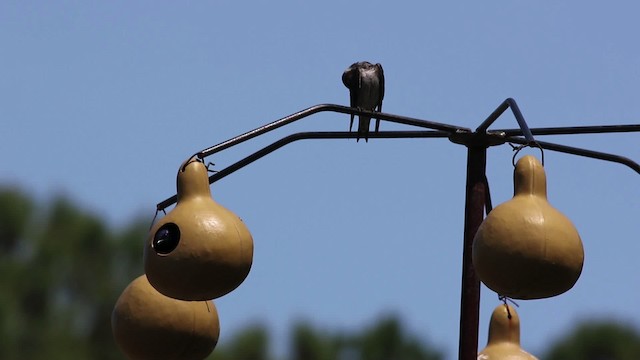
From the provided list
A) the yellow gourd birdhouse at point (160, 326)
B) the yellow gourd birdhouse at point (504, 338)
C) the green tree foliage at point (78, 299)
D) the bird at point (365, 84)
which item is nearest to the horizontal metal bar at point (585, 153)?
the yellow gourd birdhouse at point (504, 338)

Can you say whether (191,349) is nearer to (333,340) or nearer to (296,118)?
(296,118)

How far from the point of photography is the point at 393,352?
1656 centimetres

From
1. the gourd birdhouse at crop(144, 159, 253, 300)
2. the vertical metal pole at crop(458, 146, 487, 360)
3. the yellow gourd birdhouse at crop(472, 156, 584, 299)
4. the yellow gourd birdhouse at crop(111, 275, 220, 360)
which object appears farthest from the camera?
the yellow gourd birdhouse at crop(111, 275, 220, 360)

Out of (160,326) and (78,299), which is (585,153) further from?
(78,299)

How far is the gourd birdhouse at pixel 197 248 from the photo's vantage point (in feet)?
14.7

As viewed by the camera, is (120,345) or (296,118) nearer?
(296,118)

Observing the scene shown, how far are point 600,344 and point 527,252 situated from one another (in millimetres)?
13833

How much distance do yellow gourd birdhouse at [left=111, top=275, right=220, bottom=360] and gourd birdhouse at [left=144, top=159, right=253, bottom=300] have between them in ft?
2.13

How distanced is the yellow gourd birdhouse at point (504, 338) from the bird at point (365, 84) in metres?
3.62

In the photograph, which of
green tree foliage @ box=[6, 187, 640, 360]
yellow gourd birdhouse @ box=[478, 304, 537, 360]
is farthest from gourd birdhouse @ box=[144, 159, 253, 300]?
green tree foliage @ box=[6, 187, 640, 360]

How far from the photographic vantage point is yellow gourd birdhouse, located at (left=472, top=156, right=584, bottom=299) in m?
4.27

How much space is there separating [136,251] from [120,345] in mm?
13183

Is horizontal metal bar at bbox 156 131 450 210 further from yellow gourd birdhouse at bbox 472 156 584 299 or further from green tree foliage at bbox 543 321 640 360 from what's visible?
green tree foliage at bbox 543 321 640 360

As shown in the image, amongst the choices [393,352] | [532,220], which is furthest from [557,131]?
[393,352]
